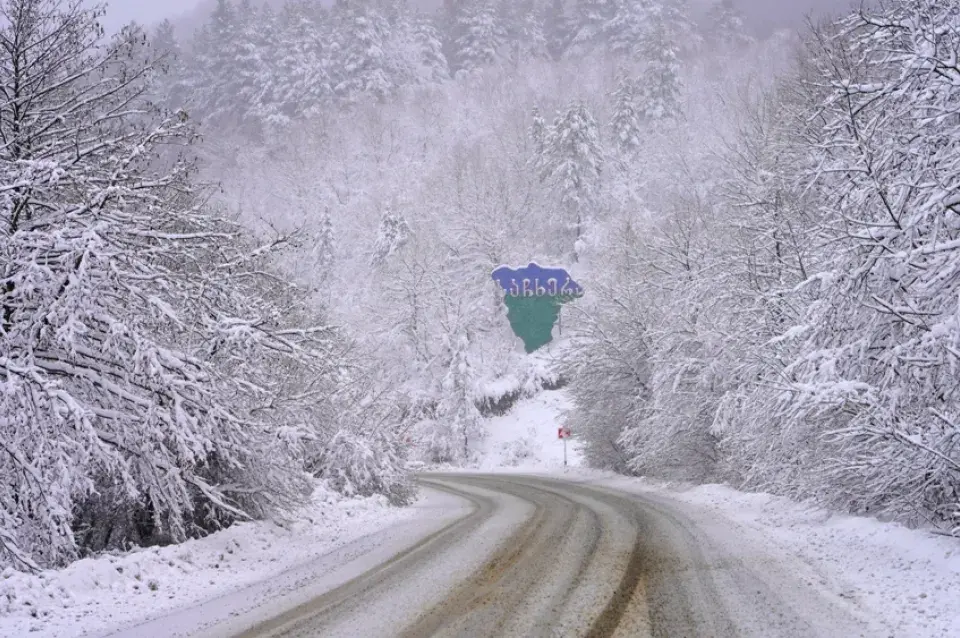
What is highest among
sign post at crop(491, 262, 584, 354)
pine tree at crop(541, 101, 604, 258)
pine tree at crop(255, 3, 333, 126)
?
pine tree at crop(255, 3, 333, 126)

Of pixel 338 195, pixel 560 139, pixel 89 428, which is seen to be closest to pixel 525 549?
pixel 89 428

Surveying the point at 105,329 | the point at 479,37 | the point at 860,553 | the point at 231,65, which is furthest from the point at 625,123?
the point at 105,329

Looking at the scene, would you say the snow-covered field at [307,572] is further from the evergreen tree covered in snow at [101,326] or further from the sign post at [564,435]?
A: the sign post at [564,435]

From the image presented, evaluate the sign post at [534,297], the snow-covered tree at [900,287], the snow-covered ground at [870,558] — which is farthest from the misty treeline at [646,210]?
the sign post at [534,297]

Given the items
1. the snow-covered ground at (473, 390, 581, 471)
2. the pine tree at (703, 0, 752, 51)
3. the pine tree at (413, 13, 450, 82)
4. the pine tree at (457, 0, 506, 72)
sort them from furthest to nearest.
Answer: the pine tree at (703, 0, 752, 51)
the pine tree at (457, 0, 506, 72)
the pine tree at (413, 13, 450, 82)
the snow-covered ground at (473, 390, 581, 471)

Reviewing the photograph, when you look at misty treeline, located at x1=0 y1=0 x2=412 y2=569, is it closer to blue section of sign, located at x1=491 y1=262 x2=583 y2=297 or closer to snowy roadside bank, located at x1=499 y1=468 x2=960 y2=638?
snowy roadside bank, located at x1=499 y1=468 x2=960 y2=638

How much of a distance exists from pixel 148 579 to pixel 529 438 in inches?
1244

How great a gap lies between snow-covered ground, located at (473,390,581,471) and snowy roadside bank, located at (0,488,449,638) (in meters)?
23.8

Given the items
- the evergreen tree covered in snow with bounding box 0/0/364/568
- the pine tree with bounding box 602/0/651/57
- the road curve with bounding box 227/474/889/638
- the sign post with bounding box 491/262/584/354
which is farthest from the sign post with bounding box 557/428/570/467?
the pine tree with bounding box 602/0/651/57

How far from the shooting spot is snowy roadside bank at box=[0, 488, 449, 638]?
667 centimetres

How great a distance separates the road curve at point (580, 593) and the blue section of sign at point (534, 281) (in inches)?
1335

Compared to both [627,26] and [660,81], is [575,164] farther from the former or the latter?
[627,26]

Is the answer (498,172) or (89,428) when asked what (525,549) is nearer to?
(89,428)

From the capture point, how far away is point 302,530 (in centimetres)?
1259
